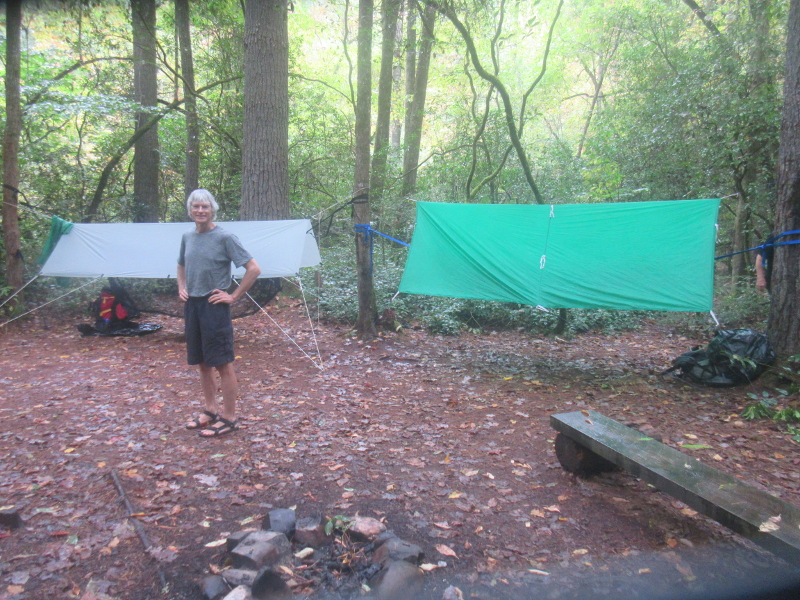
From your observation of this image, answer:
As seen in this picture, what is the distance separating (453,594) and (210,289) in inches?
85.5

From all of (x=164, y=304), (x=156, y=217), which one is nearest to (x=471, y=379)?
(x=164, y=304)

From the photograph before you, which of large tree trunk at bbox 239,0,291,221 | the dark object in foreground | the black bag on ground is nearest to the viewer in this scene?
the black bag on ground

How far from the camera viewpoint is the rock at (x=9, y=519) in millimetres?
2084

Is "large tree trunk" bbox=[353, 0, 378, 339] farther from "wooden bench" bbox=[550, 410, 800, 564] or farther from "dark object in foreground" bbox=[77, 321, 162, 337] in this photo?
"wooden bench" bbox=[550, 410, 800, 564]

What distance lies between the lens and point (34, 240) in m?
7.62

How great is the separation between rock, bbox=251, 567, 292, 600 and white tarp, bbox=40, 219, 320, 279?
361cm

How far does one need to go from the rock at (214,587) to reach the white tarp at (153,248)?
11.6 feet

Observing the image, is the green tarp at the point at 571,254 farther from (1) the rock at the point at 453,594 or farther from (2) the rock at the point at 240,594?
(2) the rock at the point at 240,594

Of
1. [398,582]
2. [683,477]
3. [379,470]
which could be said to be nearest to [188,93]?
[379,470]

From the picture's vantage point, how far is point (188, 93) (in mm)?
9031

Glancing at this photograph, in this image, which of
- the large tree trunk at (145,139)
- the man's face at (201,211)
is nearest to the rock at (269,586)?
the man's face at (201,211)

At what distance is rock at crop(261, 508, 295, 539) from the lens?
211cm

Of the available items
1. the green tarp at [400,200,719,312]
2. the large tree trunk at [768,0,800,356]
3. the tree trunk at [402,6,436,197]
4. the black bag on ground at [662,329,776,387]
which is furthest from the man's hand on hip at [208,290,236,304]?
the tree trunk at [402,6,436,197]

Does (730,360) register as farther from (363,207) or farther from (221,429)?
(221,429)
